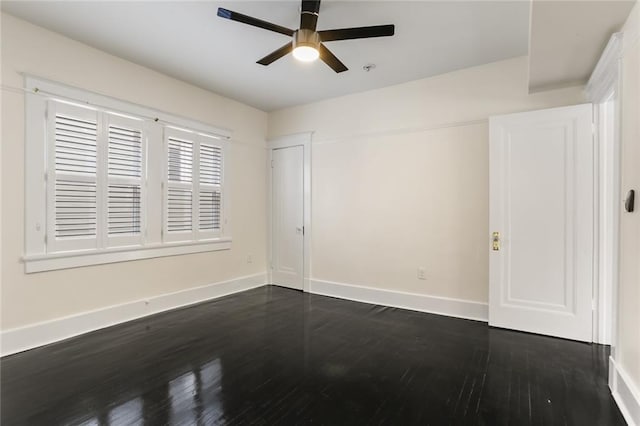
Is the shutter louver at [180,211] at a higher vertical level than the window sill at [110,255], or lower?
higher

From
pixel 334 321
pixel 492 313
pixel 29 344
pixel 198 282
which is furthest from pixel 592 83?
pixel 29 344

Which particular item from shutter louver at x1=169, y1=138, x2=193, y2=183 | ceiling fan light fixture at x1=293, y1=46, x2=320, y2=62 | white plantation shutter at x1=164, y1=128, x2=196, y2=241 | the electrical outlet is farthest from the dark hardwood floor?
ceiling fan light fixture at x1=293, y1=46, x2=320, y2=62

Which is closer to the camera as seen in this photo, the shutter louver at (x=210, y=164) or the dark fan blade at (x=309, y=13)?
the dark fan blade at (x=309, y=13)

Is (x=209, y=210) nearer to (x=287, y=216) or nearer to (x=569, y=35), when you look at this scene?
(x=287, y=216)

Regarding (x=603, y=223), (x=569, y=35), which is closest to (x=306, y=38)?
(x=569, y=35)

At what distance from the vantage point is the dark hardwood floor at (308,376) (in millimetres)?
1962

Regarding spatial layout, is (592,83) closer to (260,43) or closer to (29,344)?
(260,43)

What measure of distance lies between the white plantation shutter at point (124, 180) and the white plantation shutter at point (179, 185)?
13.5 inches

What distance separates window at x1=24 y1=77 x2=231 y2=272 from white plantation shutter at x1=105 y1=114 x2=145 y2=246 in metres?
0.01

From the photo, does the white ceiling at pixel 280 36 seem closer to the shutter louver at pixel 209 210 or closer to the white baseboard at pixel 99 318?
the shutter louver at pixel 209 210

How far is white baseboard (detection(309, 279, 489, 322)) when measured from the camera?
3713 mm

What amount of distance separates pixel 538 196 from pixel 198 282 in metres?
4.30

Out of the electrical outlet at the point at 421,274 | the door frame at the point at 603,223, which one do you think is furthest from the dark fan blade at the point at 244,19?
the electrical outlet at the point at 421,274

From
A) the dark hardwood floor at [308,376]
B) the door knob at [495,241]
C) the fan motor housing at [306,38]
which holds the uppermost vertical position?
the fan motor housing at [306,38]
